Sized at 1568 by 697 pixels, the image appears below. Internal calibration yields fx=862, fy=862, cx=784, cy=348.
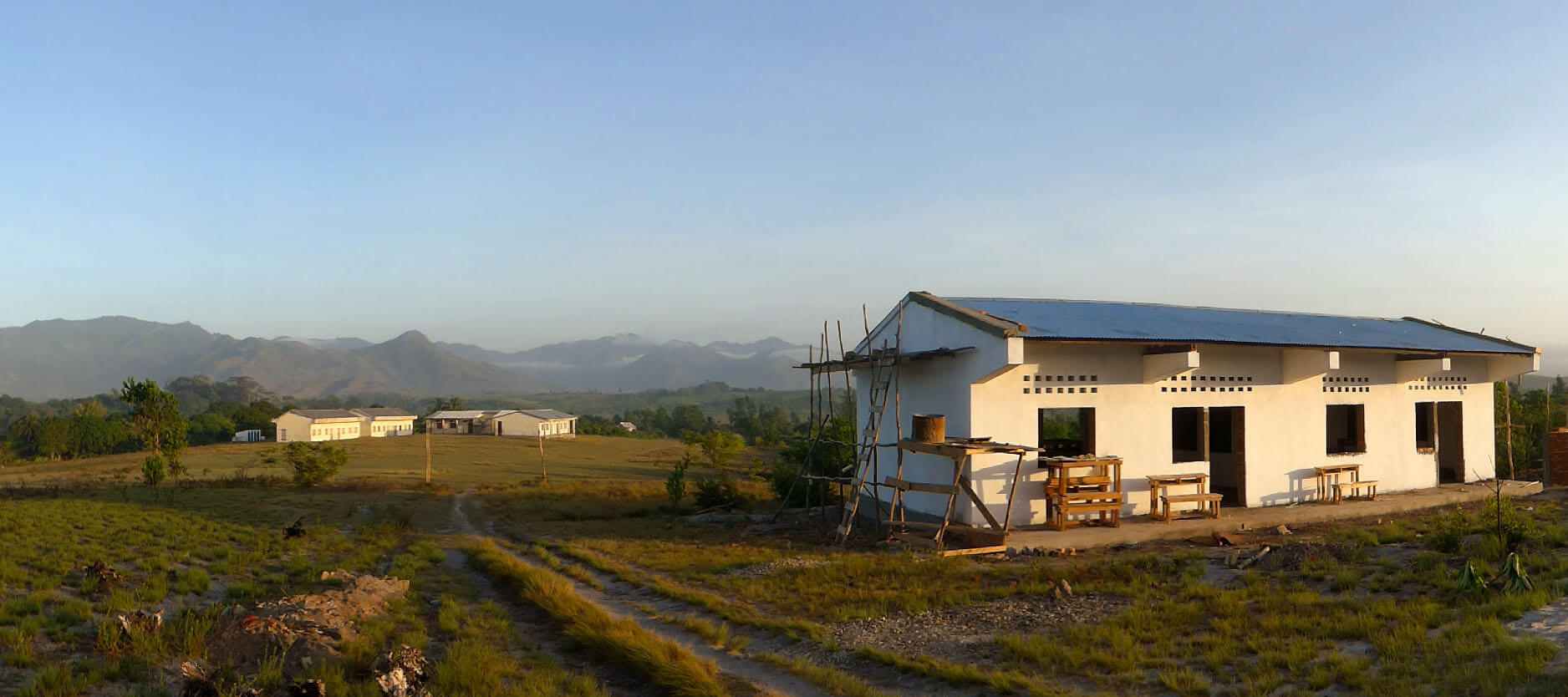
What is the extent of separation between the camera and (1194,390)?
58.5 ft

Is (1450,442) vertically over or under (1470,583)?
over

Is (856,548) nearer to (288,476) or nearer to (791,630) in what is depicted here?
(791,630)

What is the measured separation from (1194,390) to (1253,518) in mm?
2723

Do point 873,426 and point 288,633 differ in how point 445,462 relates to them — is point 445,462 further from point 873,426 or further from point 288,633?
point 288,633

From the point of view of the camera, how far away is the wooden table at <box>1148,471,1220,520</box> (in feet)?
54.9

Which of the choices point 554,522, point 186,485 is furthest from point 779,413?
point 554,522

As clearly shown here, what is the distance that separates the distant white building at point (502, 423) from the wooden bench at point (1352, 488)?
77.7 m

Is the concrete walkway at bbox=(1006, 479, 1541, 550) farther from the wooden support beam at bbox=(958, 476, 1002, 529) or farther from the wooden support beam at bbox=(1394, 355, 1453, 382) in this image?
the wooden support beam at bbox=(1394, 355, 1453, 382)

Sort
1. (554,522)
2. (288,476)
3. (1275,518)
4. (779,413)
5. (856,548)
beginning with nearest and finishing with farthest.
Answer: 1. (856,548)
2. (1275,518)
3. (554,522)
4. (288,476)
5. (779,413)

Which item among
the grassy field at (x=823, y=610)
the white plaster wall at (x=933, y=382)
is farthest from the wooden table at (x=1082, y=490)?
the white plaster wall at (x=933, y=382)

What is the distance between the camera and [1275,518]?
55.7 ft

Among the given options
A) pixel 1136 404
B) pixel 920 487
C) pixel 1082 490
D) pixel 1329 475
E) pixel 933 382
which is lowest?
pixel 1329 475

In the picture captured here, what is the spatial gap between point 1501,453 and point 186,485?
44369 mm

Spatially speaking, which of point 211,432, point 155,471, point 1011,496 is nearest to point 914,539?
point 1011,496
